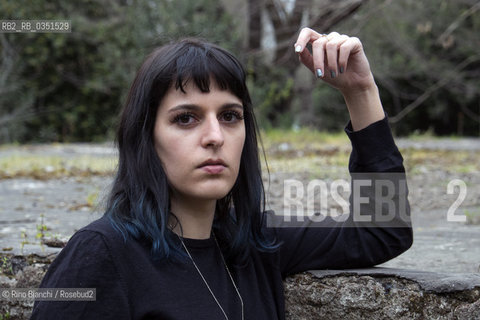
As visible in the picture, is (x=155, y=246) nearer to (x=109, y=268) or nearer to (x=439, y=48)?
(x=109, y=268)

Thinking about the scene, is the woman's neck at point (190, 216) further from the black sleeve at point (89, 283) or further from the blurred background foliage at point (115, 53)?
the blurred background foliage at point (115, 53)

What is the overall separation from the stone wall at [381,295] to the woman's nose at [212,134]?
597 mm

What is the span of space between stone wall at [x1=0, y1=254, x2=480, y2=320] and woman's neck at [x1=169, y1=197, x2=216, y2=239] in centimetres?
42

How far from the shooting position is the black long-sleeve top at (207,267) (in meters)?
1.33

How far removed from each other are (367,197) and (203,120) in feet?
2.03

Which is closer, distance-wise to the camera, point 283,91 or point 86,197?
point 86,197

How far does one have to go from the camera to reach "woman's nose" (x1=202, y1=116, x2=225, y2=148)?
4.79 ft

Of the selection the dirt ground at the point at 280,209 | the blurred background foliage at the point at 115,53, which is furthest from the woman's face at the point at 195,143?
the blurred background foliage at the point at 115,53

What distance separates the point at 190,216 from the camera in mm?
1566

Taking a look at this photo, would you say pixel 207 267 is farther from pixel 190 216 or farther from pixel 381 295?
pixel 381 295

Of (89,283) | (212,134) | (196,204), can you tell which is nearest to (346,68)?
(212,134)

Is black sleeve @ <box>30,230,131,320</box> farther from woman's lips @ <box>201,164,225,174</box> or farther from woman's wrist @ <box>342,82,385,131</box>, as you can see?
woman's wrist @ <box>342,82,385,131</box>

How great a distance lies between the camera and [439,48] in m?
15.5

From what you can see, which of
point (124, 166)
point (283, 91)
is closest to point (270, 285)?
point (124, 166)
